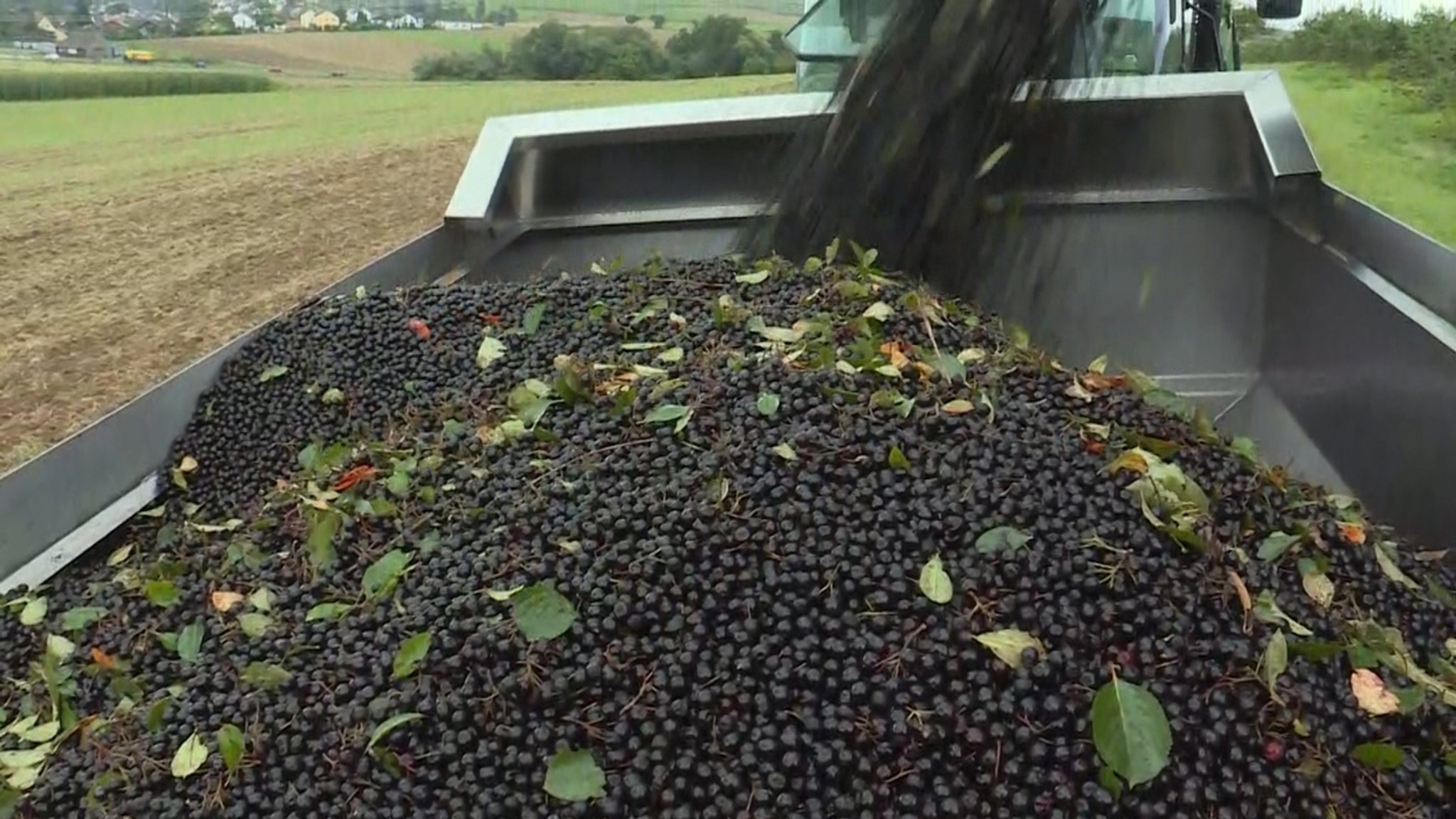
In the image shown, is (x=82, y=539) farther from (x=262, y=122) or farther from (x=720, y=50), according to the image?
(x=720, y=50)

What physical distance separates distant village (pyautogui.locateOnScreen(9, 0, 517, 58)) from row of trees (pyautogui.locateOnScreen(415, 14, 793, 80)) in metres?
0.09

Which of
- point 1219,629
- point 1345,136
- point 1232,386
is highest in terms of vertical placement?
point 1345,136

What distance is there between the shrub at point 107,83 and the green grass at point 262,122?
0.01 metres

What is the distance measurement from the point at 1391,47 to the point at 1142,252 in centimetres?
49

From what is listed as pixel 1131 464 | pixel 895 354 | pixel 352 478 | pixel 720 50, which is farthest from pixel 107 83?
pixel 1131 464

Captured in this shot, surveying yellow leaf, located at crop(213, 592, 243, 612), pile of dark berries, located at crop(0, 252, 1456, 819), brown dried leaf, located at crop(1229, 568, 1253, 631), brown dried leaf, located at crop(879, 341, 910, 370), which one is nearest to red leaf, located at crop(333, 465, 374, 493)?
pile of dark berries, located at crop(0, 252, 1456, 819)

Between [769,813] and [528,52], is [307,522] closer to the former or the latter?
[769,813]

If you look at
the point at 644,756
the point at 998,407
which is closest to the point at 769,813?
the point at 644,756

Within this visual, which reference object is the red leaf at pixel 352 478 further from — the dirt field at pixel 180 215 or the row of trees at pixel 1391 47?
the row of trees at pixel 1391 47

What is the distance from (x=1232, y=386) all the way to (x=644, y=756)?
5.19 feet

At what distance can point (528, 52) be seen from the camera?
2307 mm

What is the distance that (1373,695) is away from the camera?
0.95 metres

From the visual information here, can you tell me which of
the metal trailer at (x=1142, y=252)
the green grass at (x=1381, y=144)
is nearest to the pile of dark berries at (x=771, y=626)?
the metal trailer at (x=1142, y=252)

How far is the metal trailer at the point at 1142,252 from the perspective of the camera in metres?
1.56
